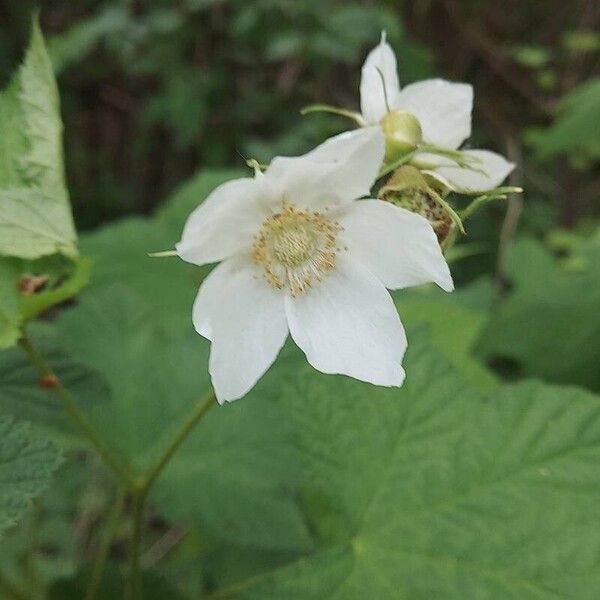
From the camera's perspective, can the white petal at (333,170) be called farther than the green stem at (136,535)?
No

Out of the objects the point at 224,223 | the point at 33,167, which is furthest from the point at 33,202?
the point at 224,223

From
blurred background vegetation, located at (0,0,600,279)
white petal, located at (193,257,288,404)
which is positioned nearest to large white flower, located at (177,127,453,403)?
white petal, located at (193,257,288,404)

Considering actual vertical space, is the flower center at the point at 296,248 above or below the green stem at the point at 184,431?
above

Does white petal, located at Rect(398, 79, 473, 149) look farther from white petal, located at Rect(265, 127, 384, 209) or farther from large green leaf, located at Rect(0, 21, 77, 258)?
large green leaf, located at Rect(0, 21, 77, 258)

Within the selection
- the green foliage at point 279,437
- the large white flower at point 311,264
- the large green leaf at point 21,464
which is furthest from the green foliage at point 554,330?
the large green leaf at point 21,464

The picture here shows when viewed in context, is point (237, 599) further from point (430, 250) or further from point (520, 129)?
point (520, 129)

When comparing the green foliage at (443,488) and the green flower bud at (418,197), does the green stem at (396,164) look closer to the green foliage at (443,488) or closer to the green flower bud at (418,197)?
the green flower bud at (418,197)
